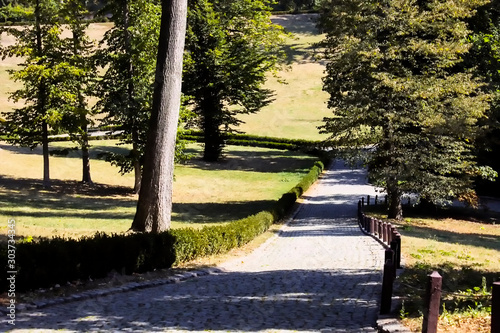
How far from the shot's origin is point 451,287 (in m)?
10.7

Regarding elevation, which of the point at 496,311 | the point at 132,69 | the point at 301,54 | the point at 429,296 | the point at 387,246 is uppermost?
the point at 301,54

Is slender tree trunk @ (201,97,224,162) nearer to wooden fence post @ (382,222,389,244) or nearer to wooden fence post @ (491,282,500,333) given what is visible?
wooden fence post @ (382,222,389,244)

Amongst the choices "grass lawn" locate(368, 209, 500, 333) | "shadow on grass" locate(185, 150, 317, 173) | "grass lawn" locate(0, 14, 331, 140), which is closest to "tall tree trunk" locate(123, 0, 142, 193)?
"shadow on grass" locate(185, 150, 317, 173)

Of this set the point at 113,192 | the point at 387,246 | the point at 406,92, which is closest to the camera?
the point at 387,246

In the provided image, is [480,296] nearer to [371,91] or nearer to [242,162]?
[371,91]

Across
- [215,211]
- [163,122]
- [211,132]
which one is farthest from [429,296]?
[211,132]

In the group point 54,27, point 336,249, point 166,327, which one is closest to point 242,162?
point 54,27

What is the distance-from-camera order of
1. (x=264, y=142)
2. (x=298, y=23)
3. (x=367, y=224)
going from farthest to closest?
(x=298, y=23), (x=264, y=142), (x=367, y=224)

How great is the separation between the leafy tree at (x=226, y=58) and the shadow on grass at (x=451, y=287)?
30.1 m

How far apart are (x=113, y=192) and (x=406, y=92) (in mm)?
18293

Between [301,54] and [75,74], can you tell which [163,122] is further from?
[301,54]

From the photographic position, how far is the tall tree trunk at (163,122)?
13859 mm

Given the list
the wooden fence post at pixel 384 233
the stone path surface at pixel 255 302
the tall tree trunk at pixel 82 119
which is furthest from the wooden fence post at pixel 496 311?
the tall tree trunk at pixel 82 119

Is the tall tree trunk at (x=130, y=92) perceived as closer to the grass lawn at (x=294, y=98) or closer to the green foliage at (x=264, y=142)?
the grass lawn at (x=294, y=98)
